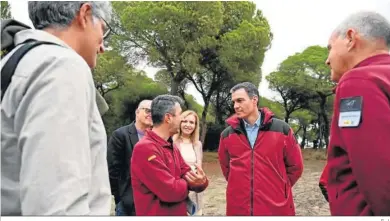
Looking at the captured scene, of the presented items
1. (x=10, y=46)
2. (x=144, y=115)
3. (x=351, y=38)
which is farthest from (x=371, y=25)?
(x=144, y=115)

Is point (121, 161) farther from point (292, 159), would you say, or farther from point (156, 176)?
point (292, 159)

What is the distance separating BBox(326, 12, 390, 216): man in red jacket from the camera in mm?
1487

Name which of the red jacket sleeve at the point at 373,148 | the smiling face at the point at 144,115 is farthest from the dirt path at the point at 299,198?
the red jacket sleeve at the point at 373,148

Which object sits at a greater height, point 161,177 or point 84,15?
point 84,15

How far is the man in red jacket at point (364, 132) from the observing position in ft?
4.88

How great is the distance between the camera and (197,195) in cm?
431

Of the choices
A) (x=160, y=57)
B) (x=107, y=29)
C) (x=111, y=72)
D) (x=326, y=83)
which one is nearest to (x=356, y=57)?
(x=107, y=29)

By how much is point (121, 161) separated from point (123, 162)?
0.02m

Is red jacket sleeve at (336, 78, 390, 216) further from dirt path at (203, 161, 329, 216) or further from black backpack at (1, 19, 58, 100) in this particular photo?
dirt path at (203, 161, 329, 216)

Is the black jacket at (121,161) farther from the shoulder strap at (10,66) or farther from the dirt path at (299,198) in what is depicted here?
the shoulder strap at (10,66)

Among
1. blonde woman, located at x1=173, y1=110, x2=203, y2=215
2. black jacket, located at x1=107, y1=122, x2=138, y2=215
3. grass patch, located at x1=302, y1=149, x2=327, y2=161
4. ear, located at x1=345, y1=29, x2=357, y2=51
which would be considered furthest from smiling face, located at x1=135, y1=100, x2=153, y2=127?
grass patch, located at x1=302, y1=149, x2=327, y2=161

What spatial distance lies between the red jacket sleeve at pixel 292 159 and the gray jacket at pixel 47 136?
279 centimetres

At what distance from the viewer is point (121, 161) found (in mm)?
3875

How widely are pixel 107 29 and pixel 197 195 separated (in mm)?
3107
